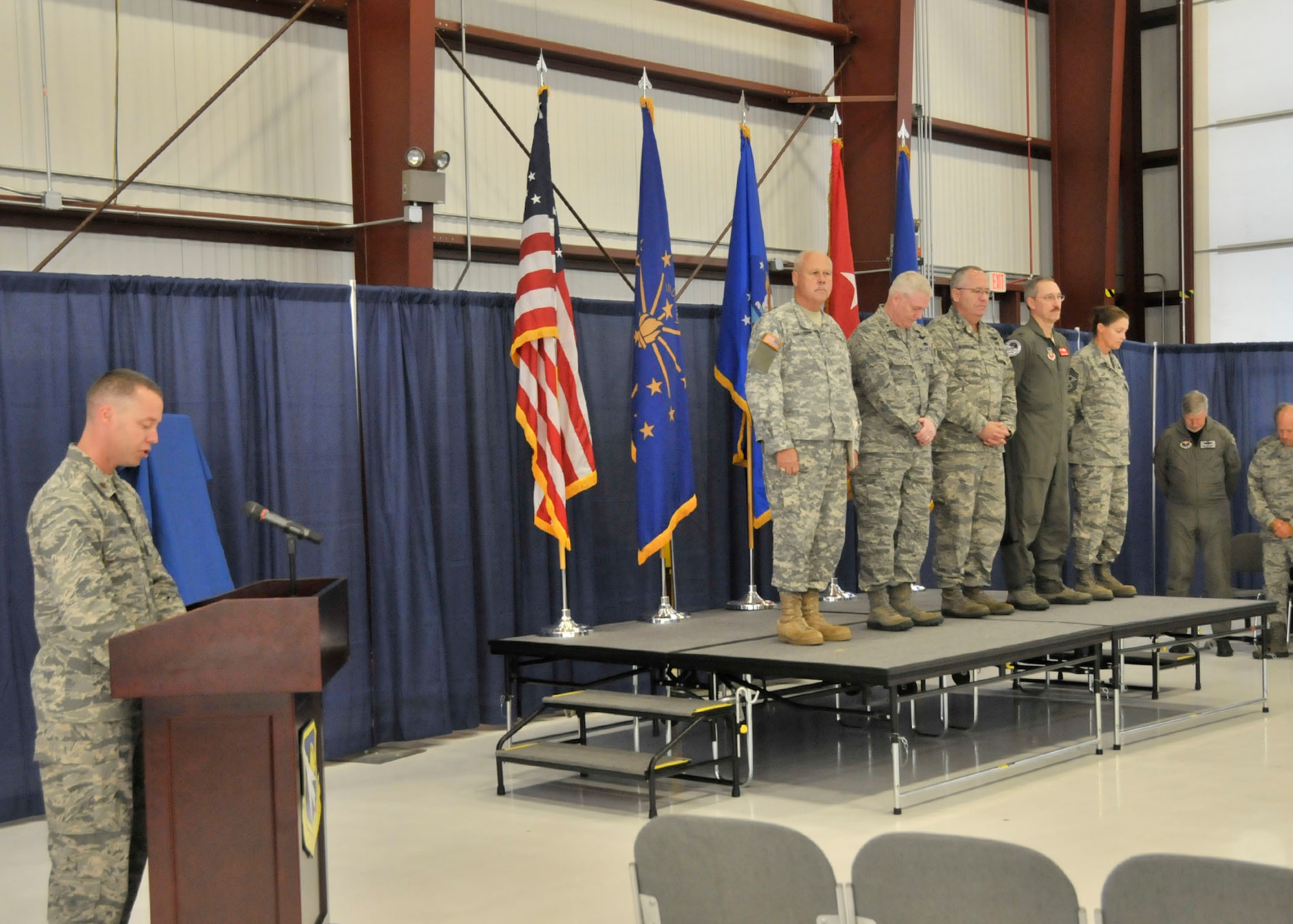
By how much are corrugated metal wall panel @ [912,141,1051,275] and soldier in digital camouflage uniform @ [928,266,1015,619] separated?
5214mm

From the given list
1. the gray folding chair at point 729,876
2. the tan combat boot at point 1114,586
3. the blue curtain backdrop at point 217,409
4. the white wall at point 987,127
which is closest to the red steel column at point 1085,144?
the white wall at point 987,127

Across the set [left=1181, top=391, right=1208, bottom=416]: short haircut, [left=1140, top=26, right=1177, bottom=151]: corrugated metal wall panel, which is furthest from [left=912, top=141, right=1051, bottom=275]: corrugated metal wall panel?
[left=1181, top=391, right=1208, bottom=416]: short haircut

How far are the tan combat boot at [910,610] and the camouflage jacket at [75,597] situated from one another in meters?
3.65

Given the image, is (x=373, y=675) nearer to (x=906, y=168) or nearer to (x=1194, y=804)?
(x=1194, y=804)

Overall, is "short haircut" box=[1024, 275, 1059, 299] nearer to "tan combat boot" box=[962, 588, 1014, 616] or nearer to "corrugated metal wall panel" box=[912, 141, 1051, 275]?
"tan combat boot" box=[962, 588, 1014, 616]

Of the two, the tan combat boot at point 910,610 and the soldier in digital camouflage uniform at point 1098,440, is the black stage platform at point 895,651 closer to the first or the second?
the tan combat boot at point 910,610

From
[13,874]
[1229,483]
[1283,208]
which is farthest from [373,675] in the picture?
[1283,208]

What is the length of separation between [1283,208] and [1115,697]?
7805 millimetres

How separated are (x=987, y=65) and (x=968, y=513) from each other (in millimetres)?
7022

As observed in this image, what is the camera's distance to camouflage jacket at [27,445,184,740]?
112 inches

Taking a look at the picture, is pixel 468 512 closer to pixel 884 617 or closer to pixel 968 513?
pixel 884 617

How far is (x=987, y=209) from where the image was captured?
38.9ft

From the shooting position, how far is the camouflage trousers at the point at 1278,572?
826 cm

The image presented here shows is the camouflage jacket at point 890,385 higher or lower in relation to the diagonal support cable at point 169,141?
lower
